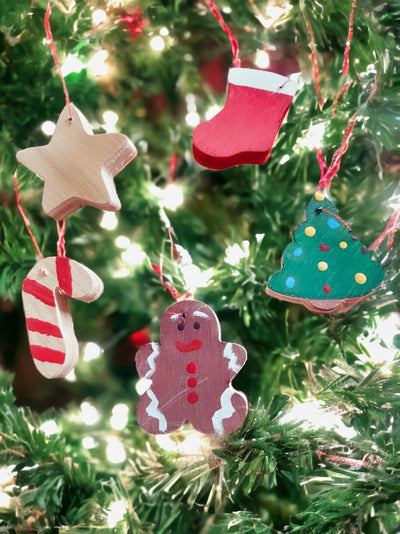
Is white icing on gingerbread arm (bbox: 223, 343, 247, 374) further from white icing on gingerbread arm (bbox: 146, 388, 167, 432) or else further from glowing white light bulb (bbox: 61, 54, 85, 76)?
glowing white light bulb (bbox: 61, 54, 85, 76)

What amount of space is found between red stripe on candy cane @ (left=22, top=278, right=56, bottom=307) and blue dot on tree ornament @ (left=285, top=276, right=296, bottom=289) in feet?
0.89

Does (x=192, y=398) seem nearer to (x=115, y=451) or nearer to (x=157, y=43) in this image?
(x=115, y=451)

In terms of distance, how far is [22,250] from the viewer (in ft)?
2.64

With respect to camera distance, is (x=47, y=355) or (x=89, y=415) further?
(x=89, y=415)

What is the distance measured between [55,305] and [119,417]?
23 centimetres

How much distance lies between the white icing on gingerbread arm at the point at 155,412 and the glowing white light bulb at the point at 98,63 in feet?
1.60

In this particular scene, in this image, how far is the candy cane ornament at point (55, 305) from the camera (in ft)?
2.07

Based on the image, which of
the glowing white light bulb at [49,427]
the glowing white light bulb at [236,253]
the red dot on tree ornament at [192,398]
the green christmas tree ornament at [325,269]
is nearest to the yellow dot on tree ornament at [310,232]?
the green christmas tree ornament at [325,269]

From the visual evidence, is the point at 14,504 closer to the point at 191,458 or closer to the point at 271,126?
the point at 191,458

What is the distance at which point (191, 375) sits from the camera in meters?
0.63

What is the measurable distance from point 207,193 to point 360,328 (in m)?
0.33

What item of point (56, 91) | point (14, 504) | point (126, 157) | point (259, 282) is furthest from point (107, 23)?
point (14, 504)

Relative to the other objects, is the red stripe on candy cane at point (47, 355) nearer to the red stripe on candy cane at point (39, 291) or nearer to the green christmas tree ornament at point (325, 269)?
the red stripe on candy cane at point (39, 291)

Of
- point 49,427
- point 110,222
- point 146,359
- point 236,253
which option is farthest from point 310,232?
point 49,427
